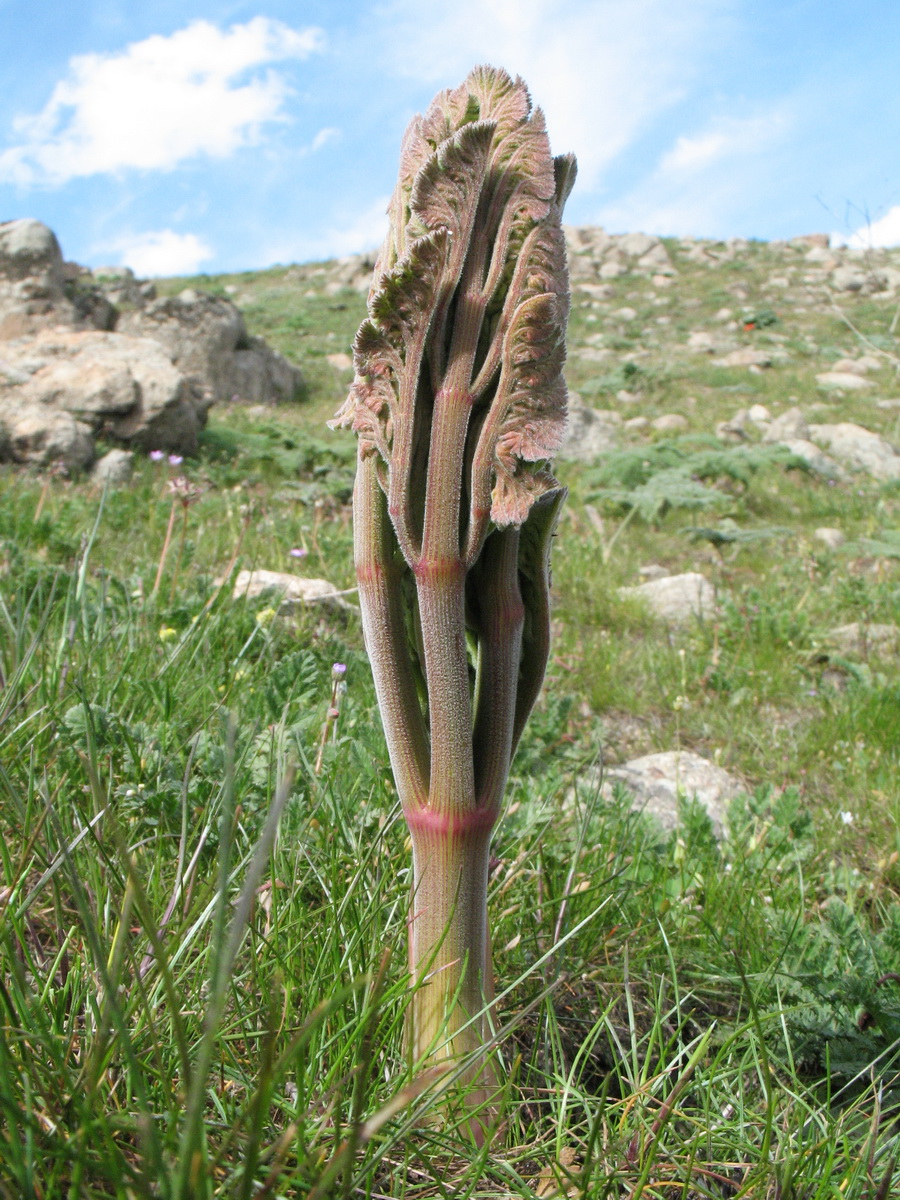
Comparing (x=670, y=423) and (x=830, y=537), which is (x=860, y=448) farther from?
(x=830, y=537)

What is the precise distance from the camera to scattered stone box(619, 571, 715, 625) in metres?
5.07

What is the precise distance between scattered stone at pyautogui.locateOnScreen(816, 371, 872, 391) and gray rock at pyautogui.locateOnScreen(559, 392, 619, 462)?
25.9ft

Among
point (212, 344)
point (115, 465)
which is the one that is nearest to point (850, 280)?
point (212, 344)

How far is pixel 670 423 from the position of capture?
13.9 m

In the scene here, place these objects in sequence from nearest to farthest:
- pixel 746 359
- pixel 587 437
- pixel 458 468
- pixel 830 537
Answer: pixel 458 468 → pixel 830 537 → pixel 587 437 → pixel 746 359

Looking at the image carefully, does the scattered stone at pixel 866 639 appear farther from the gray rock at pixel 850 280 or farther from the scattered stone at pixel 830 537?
the gray rock at pixel 850 280

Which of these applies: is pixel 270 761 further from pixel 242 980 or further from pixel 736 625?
pixel 736 625

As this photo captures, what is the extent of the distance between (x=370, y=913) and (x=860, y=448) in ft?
40.9

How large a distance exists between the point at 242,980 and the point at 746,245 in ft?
125

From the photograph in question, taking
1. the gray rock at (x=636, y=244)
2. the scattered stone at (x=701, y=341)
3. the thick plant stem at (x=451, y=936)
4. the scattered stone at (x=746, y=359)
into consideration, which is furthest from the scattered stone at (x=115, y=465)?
the gray rock at (x=636, y=244)

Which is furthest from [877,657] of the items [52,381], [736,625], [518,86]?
[52,381]

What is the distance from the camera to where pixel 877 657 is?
4633 millimetres

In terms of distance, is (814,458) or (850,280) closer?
(814,458)

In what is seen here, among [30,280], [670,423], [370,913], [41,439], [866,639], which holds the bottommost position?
[370,913]
